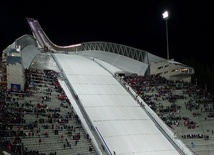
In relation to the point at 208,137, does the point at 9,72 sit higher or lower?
higher

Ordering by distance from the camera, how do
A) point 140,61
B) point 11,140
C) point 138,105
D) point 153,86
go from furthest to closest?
1. point 140,61
2. point 153,86
3. point 138,105
4. point 11,140

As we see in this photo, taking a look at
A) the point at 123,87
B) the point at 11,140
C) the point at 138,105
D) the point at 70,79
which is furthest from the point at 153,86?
the point at 11,140

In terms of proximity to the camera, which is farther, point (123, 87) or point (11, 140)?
point (123, 87)

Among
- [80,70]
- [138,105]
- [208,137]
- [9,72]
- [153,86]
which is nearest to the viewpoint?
[208,137]

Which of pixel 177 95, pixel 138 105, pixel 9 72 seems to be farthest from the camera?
pixel 177 95

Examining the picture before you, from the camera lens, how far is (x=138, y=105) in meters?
41.1

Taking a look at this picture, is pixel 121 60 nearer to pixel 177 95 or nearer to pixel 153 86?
pixel 153 86

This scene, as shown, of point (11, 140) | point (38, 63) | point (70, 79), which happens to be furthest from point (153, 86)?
point (11, 140)

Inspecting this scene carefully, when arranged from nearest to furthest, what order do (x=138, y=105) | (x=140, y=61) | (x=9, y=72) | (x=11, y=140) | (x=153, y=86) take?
(x=11, y=140) → (x=9, y=72) → (x=138, y=105) → (x=153, y=86) → (x=140, y=61)

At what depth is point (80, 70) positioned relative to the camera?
51906 millimetres

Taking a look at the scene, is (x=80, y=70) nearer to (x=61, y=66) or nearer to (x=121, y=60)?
(x=61, y=66)

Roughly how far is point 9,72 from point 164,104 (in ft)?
54.0

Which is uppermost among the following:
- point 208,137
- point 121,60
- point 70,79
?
point 121,60

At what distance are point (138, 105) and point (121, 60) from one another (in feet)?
65.8
